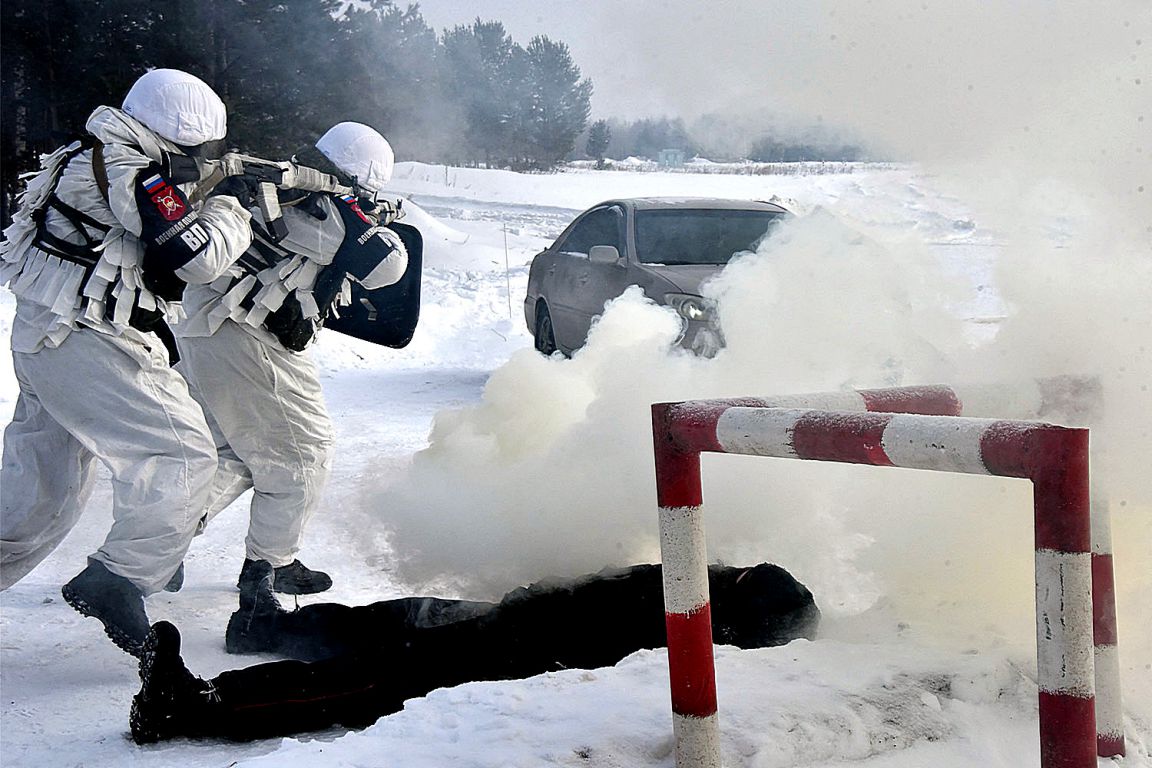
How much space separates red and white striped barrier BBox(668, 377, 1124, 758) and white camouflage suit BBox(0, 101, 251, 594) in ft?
6.34

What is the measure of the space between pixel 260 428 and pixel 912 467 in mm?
2770

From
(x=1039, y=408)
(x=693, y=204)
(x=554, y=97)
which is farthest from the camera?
(x=554, y=97)

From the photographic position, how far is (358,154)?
3.96 metres

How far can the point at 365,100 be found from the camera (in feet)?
40.8

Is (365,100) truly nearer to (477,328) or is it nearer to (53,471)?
(477,328)

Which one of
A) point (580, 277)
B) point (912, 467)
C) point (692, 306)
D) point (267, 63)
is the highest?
point (267, 63)

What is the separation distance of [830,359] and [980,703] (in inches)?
93.1

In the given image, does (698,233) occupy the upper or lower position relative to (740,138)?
lower

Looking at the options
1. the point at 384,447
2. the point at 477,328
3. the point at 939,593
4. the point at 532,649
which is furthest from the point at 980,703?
the point at 477,328

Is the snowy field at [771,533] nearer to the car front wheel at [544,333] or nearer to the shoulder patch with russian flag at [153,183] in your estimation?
the shoulder patch with russian flag at [153,183]

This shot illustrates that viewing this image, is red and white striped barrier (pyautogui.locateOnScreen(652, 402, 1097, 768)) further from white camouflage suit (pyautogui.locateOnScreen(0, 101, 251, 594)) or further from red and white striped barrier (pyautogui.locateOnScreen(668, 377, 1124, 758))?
white camouflage suit (pyautogui.locateOnScreen(0, 101, 251, 594))

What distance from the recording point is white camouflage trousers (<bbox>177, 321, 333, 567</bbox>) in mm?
3867

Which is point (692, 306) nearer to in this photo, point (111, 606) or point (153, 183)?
point (153, 183)

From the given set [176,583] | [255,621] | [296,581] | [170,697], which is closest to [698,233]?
[296,581]
